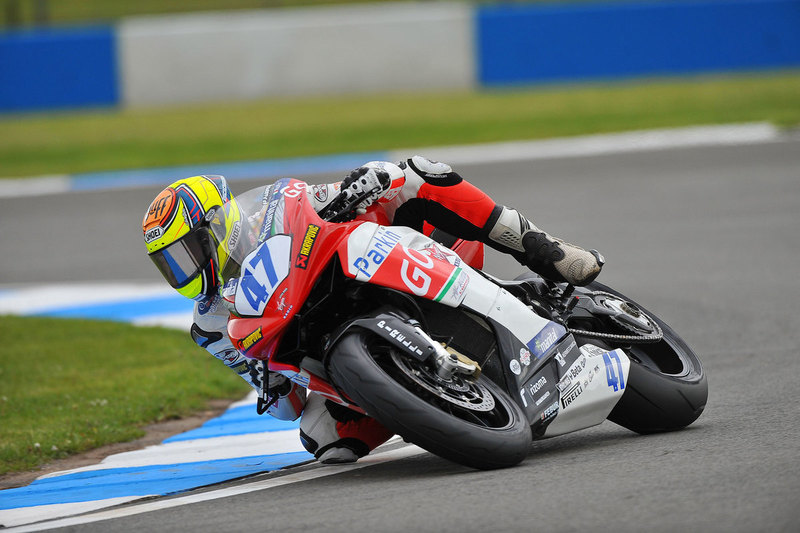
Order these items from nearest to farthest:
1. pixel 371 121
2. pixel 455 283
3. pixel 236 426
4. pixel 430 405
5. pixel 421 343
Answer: pixel 430 405
pixel 421 343
pixel 455 283
pixel 236 426
pixel 371 121

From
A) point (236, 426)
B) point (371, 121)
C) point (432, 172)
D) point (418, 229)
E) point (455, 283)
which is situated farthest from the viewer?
point (371, 121)

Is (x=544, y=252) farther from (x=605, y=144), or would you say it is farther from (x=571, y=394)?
(x=605, y=144)

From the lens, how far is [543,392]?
4.65m

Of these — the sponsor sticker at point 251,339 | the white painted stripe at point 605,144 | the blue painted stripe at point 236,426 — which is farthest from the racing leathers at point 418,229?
the white painted stripe at point 605,144

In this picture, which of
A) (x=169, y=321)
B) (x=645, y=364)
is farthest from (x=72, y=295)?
(x=645, y=364)

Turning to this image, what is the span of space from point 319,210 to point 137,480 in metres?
1.42

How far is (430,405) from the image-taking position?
13.6 feet

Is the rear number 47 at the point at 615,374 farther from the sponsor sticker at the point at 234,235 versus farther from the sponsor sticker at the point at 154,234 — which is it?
the sponsor sticker at the point at 154,234

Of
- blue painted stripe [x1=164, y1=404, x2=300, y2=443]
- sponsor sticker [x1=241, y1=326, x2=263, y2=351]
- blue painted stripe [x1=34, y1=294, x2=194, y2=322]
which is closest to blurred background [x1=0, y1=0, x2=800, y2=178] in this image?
blue painted stripe [x1=34, y1=294, x2=194, y2=322]

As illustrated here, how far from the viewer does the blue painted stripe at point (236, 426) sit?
6.01 m

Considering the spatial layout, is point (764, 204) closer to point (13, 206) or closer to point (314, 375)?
point (314, 375)

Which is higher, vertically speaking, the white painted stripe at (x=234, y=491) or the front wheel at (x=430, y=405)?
the front wheel at (x=430, y=405)

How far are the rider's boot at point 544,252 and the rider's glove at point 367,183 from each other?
616 millimetres

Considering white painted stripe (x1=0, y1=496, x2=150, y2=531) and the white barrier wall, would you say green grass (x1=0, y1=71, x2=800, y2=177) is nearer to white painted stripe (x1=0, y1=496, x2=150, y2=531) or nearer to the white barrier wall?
the white barrier wall
